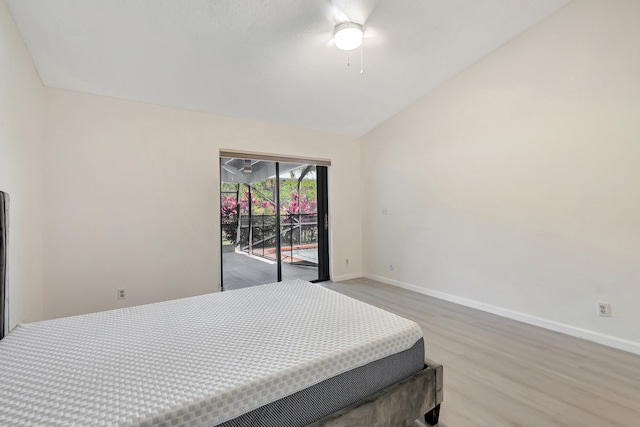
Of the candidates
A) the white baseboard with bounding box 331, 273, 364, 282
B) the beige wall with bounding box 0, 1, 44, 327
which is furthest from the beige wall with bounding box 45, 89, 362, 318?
the white baseboard with bounding box 331, 273, 364, 282

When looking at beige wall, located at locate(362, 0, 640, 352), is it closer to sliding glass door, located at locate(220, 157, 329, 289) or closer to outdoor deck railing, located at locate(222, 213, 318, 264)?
sliding glass door, located at locate(220, 157, 329, 289)

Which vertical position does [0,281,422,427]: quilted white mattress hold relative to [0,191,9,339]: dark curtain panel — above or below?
below

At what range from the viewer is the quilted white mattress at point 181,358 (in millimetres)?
918

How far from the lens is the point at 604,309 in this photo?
2.41m

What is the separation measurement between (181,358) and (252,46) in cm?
251

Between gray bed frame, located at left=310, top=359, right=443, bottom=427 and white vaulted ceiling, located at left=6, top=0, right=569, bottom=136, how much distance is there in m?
2.62

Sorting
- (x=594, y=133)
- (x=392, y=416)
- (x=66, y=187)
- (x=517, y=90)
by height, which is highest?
(x=517, y=90)

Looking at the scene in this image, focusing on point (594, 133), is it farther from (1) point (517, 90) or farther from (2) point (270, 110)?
(2) point (270, 110)

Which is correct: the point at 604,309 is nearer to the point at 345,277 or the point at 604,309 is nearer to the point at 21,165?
the point at 345,277

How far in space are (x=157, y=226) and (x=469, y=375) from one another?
324 cm

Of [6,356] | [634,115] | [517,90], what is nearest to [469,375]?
[634,115]

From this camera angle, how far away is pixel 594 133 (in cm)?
246

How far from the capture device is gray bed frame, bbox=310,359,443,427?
3.87 feet

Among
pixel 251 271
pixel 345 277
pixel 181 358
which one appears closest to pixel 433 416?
pixel 181 358
